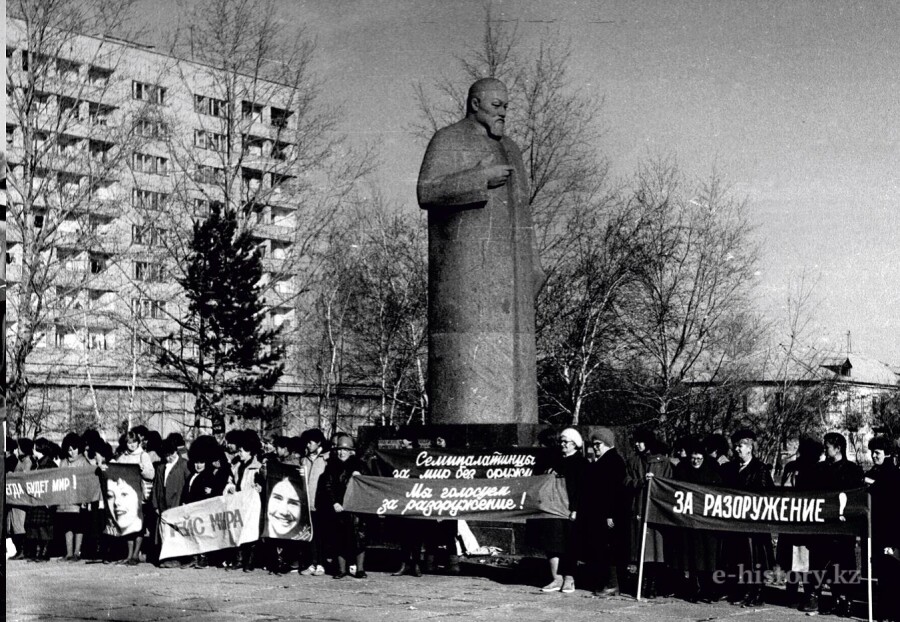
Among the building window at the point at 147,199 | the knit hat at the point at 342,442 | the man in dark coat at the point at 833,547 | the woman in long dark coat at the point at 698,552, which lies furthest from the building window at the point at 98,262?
the man in dark coat at the point at 833,547

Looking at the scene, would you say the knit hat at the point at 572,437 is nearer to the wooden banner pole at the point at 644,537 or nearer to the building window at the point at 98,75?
the wooden banner pole at the point at 644,537

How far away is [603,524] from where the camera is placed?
38.4ft

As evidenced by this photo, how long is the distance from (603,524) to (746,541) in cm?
131

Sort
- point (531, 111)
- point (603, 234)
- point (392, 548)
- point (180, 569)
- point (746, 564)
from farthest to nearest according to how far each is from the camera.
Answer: point (603, 234)
point (531, 111)
point (180, 569)
point (392, 548)
point (746, 564)

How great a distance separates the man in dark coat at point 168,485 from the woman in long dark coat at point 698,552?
6.17 meters

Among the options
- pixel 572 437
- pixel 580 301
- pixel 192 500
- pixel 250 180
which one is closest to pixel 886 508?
pixel 572 437

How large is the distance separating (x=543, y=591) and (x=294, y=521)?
3.29 meters

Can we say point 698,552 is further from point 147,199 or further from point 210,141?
point 147,199

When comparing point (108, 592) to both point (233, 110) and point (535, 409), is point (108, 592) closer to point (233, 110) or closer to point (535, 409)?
point (535, 409)

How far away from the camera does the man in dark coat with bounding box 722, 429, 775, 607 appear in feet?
36.6

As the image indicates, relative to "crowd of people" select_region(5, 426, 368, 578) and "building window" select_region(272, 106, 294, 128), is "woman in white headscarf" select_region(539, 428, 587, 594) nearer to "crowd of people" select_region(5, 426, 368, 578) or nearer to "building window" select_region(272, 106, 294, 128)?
"crowd of people" select_region(5, 426, 368, 578)

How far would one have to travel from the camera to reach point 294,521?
13.7 metres

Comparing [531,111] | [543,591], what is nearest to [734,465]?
[543,591]

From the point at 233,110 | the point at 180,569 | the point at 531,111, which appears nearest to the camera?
the point at 180,569
